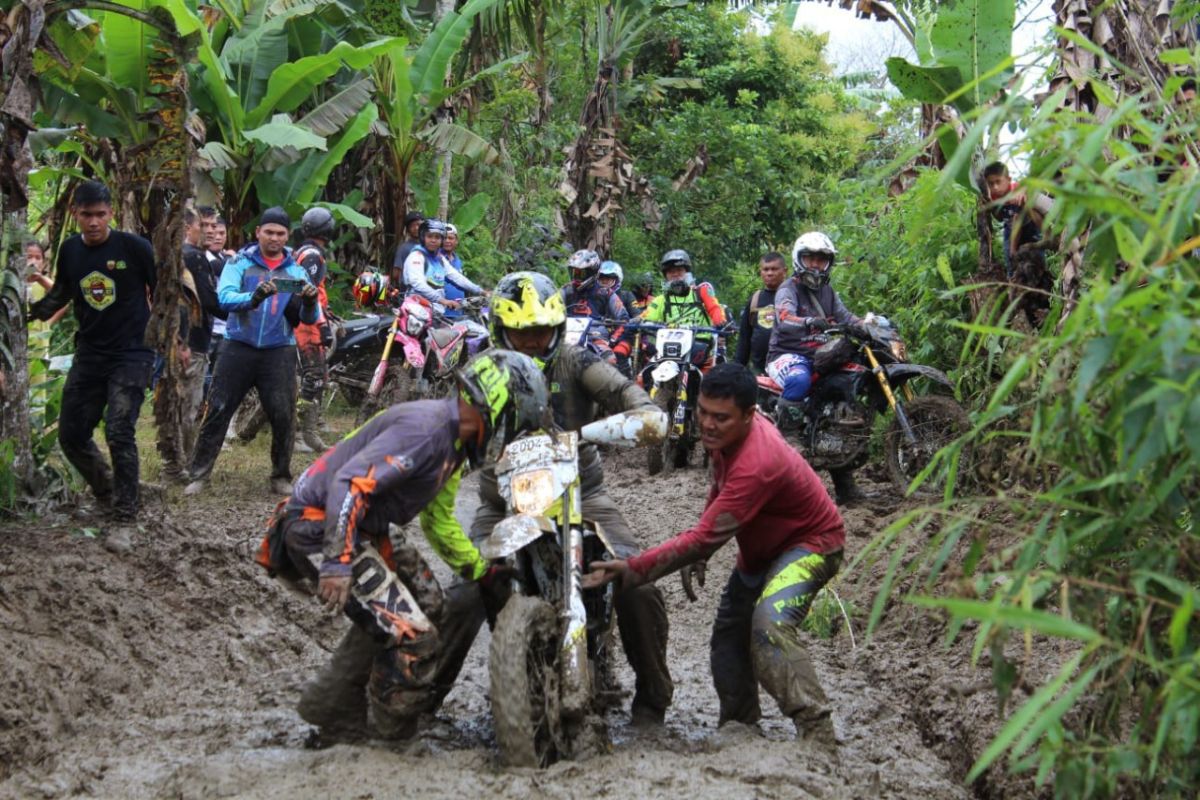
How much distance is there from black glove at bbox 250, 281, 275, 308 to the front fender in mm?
4597

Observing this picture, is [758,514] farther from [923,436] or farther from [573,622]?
[923,436]

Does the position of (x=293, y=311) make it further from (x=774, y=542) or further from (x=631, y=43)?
(x=631, y=43)

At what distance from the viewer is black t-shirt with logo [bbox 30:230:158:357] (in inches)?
345

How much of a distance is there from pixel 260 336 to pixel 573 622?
567 centimetres

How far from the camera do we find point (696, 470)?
43.6ft

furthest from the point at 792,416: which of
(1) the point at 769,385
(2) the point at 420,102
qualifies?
(2) the point at 420,102

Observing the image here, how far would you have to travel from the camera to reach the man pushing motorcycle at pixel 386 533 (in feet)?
16.6

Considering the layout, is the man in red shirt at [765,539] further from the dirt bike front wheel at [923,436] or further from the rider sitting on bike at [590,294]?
the rider sitting on bike at [590,294]

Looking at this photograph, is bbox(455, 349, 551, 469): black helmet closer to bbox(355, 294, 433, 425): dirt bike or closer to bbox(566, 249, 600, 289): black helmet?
bbox(355, 294, 433, 425): dirt bike

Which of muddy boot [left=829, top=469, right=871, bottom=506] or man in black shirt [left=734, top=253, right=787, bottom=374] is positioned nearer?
muddy boot [left=829, top=469, right=871, bottom=506]

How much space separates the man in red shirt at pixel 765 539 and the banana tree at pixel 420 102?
11.3 m

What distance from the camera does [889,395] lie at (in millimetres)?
10359

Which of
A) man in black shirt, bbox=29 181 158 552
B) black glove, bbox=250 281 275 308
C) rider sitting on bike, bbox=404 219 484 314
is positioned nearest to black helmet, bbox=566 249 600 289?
rider sitting on bike, bbox=404 219 484 314

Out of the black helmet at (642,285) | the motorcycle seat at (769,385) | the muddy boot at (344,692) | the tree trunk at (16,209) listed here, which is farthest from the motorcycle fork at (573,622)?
the black helmet at (642,285)
